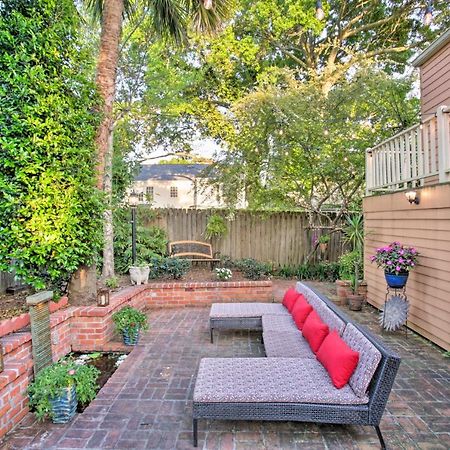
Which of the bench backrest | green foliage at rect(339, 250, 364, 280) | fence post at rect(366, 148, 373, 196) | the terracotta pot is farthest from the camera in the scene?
the bench backrest

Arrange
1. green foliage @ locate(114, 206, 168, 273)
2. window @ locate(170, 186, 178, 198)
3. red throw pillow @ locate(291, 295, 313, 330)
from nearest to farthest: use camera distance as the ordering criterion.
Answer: red throw pillow @ locate(291, 295, 313, 330) < green foliage @ locate(114, 206, 168, 273) < window @ locate(170, 186, 178, 198)

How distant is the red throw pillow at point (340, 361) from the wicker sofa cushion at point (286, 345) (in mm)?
436

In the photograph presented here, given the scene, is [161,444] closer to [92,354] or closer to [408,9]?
[92,354]

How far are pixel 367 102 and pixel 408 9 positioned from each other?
7180 mm

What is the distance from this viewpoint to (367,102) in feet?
25.2

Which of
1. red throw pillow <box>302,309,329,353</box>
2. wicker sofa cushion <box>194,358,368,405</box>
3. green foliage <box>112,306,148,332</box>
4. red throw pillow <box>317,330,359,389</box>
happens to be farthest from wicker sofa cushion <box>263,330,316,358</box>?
green foliage <box>112,306,148,332</box>

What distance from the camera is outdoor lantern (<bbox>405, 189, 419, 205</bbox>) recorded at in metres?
4.52

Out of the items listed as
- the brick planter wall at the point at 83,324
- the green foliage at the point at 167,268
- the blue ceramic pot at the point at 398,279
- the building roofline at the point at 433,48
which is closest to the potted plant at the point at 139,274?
the brick planter wall at the point at 83,324

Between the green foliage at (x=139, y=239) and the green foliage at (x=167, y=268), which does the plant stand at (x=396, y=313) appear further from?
the green foliage at (x=139, y=239)

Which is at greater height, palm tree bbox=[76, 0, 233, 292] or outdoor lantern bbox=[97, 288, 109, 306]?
palm tree bbox=[76, 0, 233, 292]

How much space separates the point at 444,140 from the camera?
153 inches

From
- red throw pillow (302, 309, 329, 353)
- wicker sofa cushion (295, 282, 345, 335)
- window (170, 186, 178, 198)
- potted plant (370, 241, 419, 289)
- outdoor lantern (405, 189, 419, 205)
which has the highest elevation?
window (170, 186, 178, 198)

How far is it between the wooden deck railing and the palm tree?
3569 mm

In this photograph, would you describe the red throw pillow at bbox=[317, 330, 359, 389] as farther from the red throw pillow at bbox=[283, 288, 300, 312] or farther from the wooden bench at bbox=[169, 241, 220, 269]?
the wooden bench at bbox=[169, 241, 220, 269]
